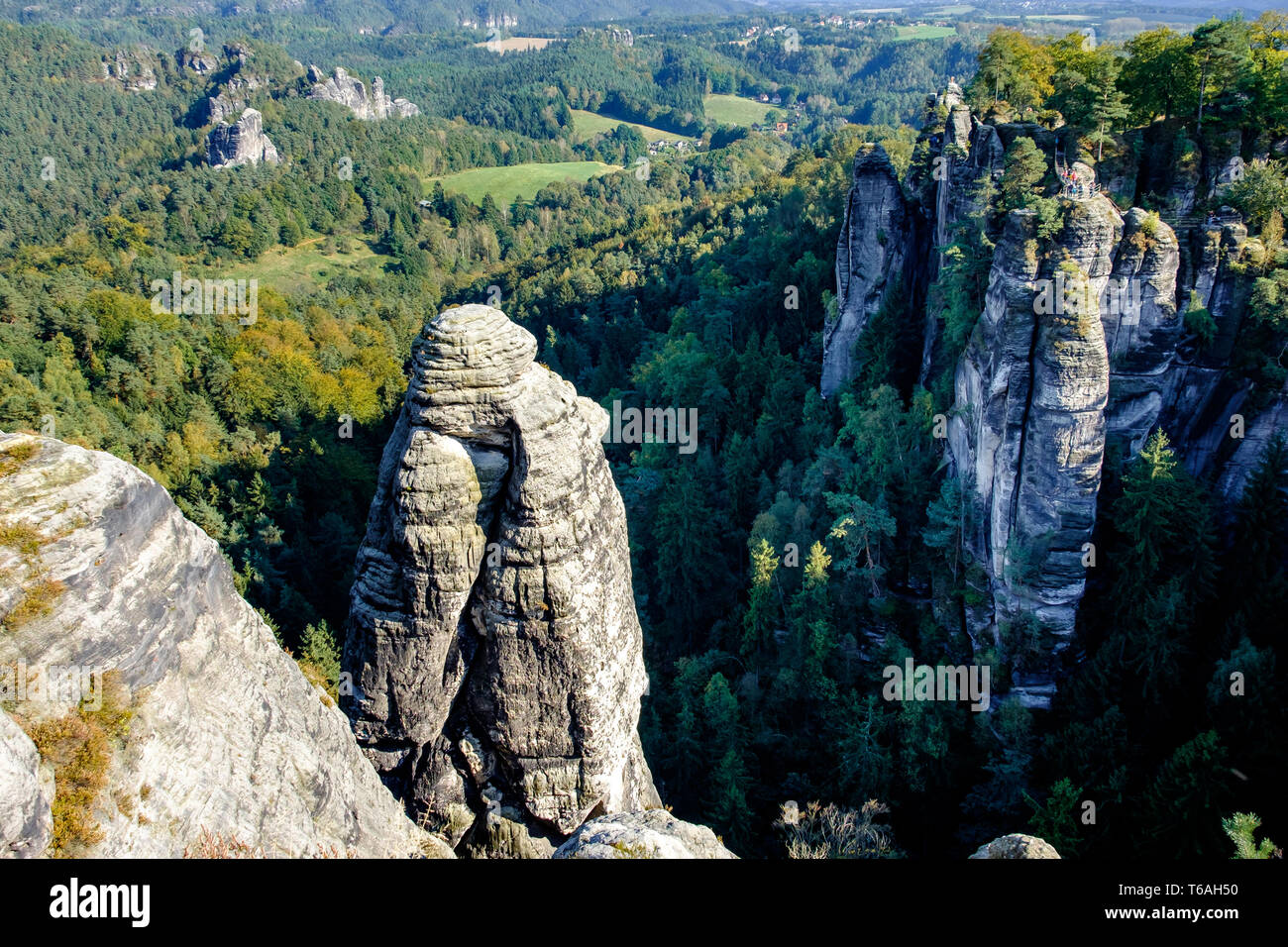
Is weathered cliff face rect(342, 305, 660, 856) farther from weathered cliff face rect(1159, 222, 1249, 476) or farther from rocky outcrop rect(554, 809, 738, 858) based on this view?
weathered cliff face rect(1159, 222, 1249, 476)

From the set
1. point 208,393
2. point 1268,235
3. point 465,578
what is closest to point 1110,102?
point 1268,235

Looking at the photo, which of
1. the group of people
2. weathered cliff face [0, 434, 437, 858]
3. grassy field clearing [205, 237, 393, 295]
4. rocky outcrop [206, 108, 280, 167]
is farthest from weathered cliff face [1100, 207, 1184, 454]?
rocky outcrop [206, 108, 280, 167]

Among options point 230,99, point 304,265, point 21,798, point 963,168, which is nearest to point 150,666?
point 21,798

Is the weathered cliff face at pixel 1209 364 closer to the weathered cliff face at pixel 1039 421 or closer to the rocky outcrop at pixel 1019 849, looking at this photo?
the weathered cliff face at pixel 1039 421

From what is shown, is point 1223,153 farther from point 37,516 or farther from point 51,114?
point 51,114

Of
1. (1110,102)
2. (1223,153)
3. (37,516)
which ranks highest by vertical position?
(1110,102)

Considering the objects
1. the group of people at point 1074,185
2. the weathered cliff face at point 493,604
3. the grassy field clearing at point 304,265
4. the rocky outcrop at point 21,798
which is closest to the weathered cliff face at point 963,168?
the group of people at point 1074,185

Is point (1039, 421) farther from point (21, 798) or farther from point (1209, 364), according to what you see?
point (21, 798)
